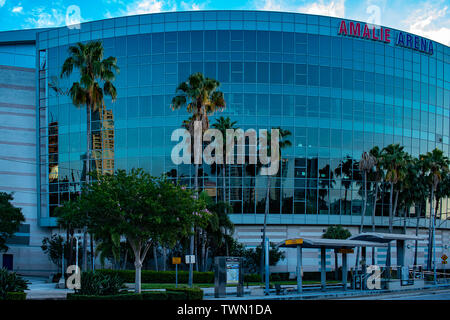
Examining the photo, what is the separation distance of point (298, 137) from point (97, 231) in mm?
35230

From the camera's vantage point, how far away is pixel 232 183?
61.9 meters

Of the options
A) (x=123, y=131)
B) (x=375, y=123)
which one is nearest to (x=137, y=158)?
(x=123, y=131)

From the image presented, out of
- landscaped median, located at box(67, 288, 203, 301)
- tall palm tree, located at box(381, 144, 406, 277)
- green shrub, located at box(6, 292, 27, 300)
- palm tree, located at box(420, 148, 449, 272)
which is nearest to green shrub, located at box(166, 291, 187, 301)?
landscaped median, located at box(67, 288, 203, 301)

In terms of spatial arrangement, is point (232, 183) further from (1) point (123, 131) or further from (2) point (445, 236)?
(2) point (445, 236)

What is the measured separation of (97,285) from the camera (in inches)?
→ 1133

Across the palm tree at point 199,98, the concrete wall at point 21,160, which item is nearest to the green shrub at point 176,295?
the palm tree at point 199,98

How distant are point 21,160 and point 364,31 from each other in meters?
46.8

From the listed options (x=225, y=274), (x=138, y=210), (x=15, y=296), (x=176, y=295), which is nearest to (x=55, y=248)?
(x=138, y=210)

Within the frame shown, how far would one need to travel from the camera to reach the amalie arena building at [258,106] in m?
62.7

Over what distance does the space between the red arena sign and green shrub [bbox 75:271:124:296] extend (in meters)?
46.8

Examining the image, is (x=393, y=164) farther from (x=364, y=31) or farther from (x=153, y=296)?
(x=153, y=296)

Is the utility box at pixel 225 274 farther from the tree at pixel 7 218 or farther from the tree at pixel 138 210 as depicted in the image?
the tree at pixel 7 218

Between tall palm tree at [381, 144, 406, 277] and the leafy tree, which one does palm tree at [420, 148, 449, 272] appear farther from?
the leafy tree

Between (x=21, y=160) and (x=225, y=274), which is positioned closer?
(x=225, y=274)
